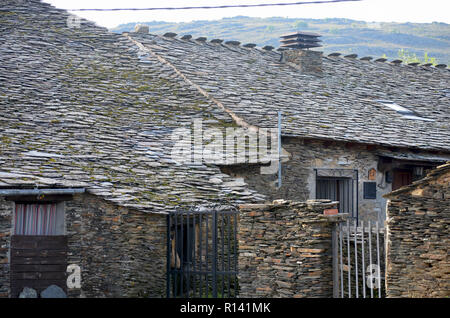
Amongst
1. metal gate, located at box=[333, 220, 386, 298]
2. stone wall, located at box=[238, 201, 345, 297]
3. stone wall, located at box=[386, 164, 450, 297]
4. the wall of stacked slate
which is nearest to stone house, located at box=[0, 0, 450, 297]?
the wall of stacked slate

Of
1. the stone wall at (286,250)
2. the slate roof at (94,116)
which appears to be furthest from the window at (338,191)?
the stone wall at (286,250)

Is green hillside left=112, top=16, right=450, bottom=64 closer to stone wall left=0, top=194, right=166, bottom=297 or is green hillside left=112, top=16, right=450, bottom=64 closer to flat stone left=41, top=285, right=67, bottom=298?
stone wall left=0, top=194, right=166, bottom=297

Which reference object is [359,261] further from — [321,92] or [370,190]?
[321,92]

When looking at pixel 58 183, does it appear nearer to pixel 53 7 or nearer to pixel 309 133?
pixel 309 133

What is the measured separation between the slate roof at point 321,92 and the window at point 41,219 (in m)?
5.56

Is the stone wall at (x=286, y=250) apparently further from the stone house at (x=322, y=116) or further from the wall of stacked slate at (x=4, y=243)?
the stone house at (x=322, y=116)

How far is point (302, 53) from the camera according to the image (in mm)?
20672

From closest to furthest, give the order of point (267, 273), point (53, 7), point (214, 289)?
point (267, 273)
point (214, 289)
point (53, 7)

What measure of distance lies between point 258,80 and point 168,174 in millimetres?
6373

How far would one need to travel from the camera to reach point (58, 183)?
1067cm

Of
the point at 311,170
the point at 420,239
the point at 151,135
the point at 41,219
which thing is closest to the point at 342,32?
the point at 311,170

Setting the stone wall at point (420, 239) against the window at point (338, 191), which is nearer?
the stone wall at point (420, 239)

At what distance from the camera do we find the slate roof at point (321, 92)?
628 inches
